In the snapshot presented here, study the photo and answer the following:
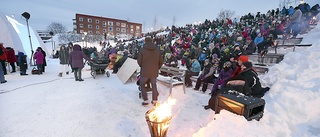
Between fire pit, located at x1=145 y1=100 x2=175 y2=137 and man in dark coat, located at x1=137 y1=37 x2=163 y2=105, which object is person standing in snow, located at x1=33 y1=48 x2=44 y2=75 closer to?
man in dark coat, located at x1=137 y1=37 x2=163 y2=105

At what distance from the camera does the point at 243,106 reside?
6.61 ft

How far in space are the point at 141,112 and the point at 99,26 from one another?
6633cm

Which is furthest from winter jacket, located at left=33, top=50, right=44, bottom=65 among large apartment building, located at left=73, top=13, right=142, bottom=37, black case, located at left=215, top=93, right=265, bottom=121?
large apartment building, located at left=73, top=13, right=142, bottom=37


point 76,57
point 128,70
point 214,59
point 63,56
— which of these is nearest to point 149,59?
point 128,70

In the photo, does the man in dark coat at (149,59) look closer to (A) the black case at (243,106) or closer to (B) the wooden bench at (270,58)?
(A) the black case at (243,106)

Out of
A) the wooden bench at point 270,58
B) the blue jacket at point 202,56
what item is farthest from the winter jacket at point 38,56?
the wooden bench at point 270,58

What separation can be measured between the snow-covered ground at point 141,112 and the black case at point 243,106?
10 cm

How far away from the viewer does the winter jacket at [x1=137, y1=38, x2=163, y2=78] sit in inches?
159

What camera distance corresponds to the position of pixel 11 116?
3529 mm

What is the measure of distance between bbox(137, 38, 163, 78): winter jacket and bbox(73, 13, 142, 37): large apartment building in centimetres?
5698

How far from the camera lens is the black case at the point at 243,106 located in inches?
79.1

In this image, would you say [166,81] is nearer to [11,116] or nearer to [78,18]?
[11,116]

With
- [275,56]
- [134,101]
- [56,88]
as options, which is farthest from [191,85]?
[56,88]

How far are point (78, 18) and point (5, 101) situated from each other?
204ft
